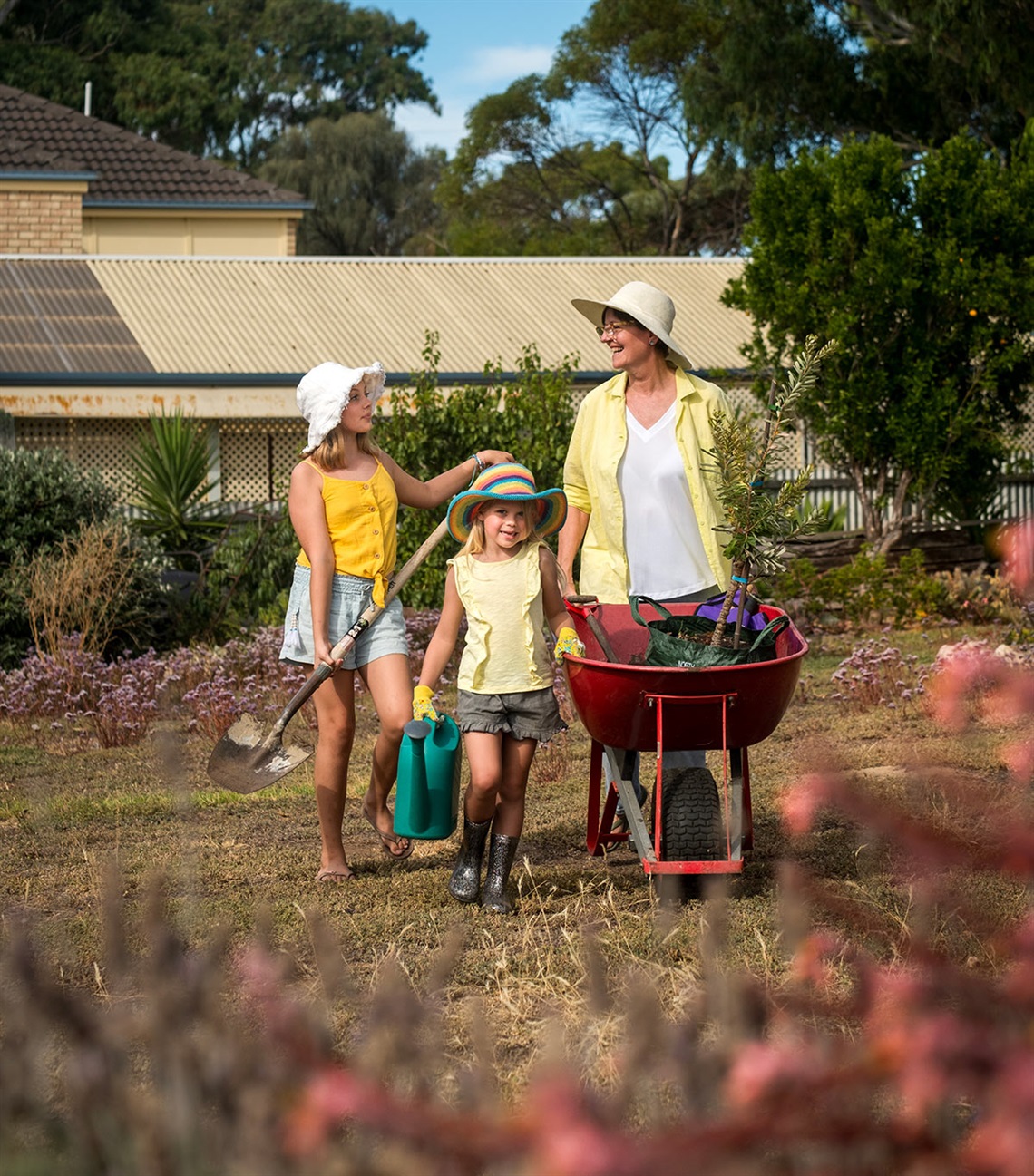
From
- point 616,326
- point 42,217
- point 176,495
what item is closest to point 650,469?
point 616,326

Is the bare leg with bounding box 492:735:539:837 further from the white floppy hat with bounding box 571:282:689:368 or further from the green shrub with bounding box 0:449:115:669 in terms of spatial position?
the green shrub with bounding box 0:449:115:669

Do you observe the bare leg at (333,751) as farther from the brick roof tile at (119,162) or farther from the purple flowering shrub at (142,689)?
the brick roof tile at (119,162)

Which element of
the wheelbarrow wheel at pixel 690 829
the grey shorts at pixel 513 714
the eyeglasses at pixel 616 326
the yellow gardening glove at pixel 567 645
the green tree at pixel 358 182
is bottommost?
the wheelbarrow wheel at pixel 690 829

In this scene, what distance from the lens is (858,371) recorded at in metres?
13.0

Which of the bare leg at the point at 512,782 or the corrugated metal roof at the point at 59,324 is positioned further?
the corrugated metal roof at the point at 59,324

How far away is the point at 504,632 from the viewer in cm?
490

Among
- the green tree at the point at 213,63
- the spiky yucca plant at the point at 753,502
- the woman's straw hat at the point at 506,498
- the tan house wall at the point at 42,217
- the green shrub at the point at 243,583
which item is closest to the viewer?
the spiky yucca plant at the point at 753,502

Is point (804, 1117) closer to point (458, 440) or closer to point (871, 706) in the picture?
point (871, 706)

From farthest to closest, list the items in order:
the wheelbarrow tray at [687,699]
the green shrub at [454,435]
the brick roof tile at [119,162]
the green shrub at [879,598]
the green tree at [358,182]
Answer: the green tree at [358,182]
the brick roof tile at [119,162]
the green shrub at [879,598]
the green shrub at [454,435]
the wheelbarrow tray at [687,699]

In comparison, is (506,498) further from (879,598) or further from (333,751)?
(879,598)

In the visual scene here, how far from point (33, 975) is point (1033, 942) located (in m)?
0.80

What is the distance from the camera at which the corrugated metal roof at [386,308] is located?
18391mm

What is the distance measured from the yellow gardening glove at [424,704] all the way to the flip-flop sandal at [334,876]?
706mm

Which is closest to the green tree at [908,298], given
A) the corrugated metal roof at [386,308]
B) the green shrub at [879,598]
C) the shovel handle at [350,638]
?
the green shrub at [879,598]
